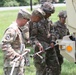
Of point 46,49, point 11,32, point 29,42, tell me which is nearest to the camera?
point 11,32

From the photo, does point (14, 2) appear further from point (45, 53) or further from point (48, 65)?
point (45, 53)

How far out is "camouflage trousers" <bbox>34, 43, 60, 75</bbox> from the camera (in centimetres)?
727

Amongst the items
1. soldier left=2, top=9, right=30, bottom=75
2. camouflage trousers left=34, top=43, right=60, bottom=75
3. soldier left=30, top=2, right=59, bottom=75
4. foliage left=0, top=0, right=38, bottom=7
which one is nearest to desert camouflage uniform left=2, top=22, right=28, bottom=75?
soldier left=2, top=9, right=30, bottom=75

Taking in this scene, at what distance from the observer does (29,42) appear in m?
6.77

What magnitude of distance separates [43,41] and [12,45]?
54.7 inches

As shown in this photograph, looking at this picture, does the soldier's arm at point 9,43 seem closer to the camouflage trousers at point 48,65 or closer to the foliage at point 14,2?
the camouflage trousers at point 48,65

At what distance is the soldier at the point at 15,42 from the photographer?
575 cm

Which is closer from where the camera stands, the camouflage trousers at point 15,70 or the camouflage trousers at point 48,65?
the camouflage trousers at point 15,70

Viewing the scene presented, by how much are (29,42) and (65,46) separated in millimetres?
770

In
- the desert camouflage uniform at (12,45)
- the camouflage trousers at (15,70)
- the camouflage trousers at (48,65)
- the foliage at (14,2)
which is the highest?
the desert camouflage uniform at (12,45)

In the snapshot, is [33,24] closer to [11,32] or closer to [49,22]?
[49,22]

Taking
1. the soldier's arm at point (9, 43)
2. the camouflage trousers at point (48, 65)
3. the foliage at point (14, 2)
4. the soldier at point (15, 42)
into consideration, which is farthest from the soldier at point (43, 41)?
the foliage at point (14, 2)

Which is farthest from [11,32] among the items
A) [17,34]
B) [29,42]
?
[29,42]

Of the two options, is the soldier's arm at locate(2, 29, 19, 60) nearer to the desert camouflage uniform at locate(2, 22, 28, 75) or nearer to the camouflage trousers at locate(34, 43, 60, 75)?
the desert camouflage uniform at locate(2, 22, 28, 75)
